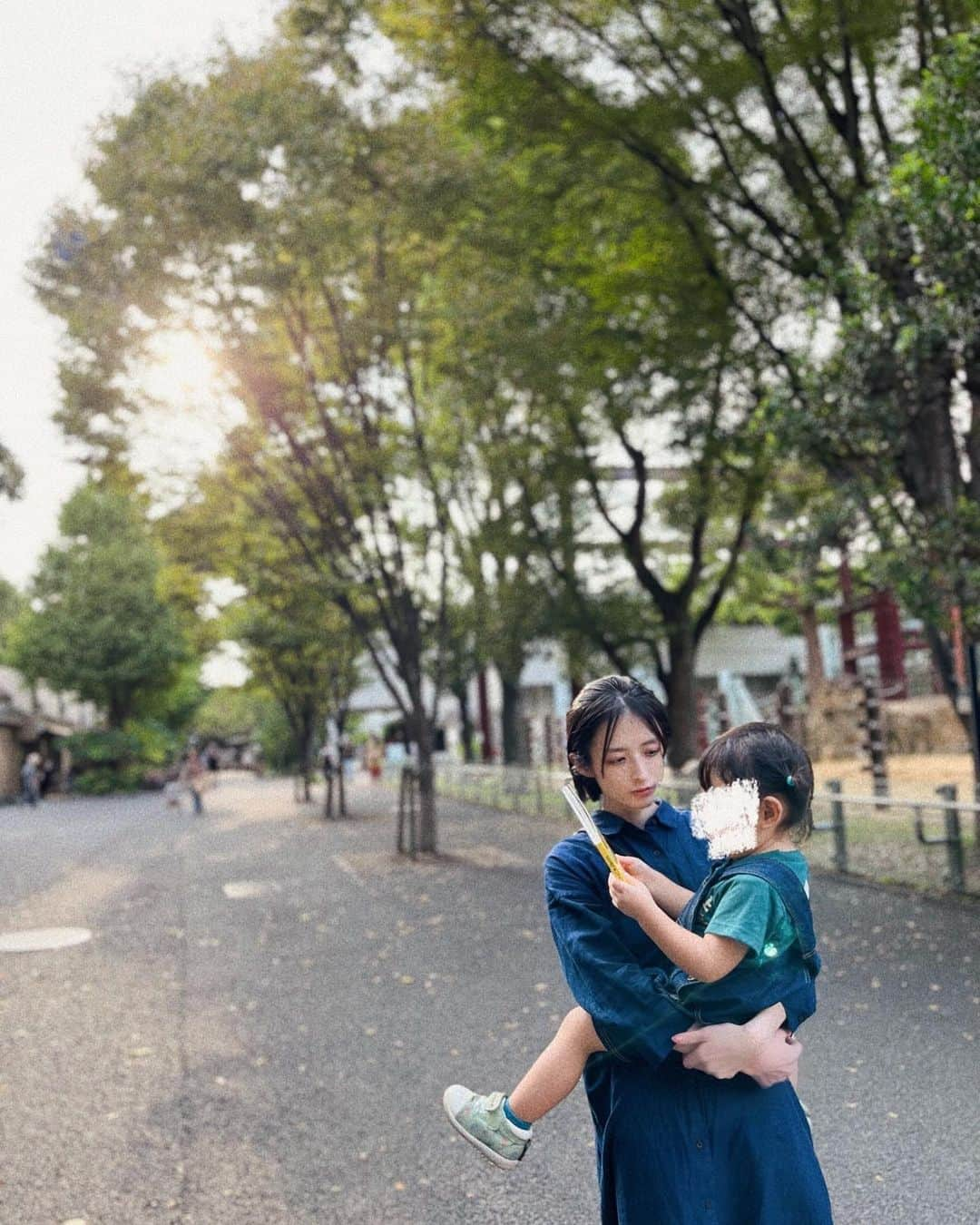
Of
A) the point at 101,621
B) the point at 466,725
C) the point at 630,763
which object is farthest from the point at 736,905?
the point at 101,621

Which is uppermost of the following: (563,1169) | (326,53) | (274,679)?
(326,53)

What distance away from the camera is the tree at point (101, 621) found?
48750 mm

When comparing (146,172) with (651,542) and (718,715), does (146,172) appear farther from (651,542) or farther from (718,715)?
(718,715)

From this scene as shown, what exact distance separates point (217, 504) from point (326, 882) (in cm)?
860

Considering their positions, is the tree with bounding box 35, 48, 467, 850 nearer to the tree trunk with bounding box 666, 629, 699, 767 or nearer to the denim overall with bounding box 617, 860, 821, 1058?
the tree trunk with bounding box 666, 629, 699, 767

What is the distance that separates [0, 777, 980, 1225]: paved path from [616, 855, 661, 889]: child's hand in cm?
201

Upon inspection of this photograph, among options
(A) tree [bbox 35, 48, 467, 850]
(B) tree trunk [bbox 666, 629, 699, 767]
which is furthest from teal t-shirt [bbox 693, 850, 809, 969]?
(B) tree trunk [bbox 666, 629, 699, 767]

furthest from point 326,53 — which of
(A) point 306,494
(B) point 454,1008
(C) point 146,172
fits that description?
(B) point 454,1008

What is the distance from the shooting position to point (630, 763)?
7.75 ft

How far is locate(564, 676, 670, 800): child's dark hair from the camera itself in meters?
2.39

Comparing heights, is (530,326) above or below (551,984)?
above

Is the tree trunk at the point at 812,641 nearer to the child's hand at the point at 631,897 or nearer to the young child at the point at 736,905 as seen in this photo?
the young child at the point at 736,905

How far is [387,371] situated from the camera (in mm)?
15656

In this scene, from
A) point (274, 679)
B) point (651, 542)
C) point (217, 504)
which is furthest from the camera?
point (274, 679)
